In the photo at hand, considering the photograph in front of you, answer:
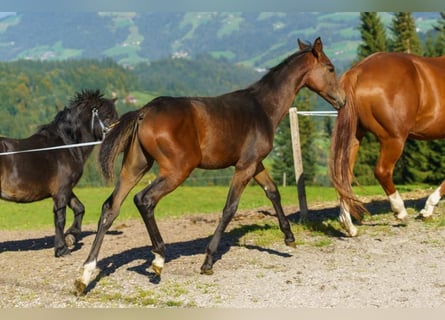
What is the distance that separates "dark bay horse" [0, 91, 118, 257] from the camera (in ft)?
25.2

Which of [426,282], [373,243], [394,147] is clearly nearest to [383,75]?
[394,147]

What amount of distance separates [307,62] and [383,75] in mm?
1102

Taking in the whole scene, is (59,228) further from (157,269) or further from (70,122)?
(157,269)

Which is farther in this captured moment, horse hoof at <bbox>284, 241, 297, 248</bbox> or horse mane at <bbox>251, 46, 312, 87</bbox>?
horse hoof at <bbox>284, 241, 297, 248</bbox>

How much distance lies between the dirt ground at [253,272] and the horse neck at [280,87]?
163cm

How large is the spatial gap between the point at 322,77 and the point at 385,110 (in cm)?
98

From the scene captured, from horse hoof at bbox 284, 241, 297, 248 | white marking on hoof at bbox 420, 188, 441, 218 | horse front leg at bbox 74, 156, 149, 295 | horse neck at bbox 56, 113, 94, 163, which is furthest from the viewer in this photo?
horse neck at bbox 56, 113, 94, 163

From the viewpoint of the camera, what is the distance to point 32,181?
7.79m

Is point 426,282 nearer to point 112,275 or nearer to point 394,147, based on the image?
point 394,147

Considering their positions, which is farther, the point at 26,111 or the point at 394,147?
the point at 26,111

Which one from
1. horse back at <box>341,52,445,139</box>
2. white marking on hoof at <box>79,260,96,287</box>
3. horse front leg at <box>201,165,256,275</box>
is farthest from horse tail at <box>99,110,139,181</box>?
horse back at <box>341,52,445,139</box>

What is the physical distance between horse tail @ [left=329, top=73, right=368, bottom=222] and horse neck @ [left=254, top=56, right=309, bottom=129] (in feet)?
2.65

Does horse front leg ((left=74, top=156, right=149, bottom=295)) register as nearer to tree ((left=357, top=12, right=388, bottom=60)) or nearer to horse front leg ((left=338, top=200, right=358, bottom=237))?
horse front leg ((left=338, top=200, right=358, bottom=237))

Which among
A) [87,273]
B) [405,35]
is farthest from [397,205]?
[405,35]
